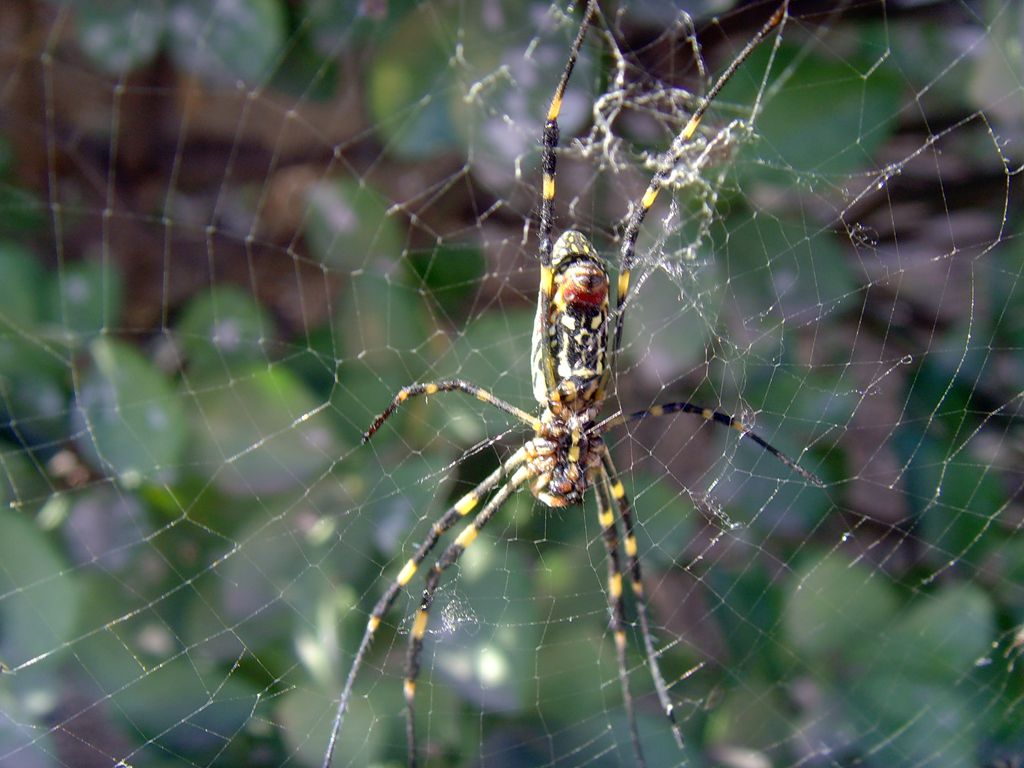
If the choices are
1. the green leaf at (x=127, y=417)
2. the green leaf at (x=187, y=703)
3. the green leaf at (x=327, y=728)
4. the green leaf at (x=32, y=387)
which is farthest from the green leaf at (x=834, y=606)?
the green leaf at (x=32, y=387)

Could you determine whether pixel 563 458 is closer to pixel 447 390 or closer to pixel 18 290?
pixel 447 390

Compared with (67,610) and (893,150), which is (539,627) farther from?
(893,150)

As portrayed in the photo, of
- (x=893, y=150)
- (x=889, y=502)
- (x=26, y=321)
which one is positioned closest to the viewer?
(x=26, y=321)

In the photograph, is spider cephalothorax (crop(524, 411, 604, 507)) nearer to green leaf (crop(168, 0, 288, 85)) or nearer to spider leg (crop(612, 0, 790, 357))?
spider leg (crop(612, 0, 790, 357))

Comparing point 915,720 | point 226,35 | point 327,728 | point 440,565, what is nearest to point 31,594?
point 327,728

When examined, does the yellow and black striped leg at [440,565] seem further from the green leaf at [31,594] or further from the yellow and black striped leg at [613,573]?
the green leaf at [31,594]

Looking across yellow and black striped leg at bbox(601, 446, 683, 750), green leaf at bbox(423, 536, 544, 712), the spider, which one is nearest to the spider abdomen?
the spider

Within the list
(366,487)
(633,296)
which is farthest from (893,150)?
(366,487)
